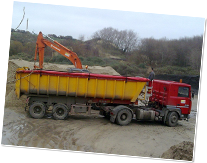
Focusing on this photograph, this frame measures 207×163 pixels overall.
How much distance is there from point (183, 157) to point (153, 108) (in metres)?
4.42

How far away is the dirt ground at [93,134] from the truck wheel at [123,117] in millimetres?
278

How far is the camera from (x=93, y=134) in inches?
339

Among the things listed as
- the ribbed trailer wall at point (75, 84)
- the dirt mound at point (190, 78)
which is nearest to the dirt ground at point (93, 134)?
the ribbed trailer wall at point (75, 84)

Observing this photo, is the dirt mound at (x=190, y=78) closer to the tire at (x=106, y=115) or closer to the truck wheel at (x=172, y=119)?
the truck wheel at (x=172, y=119)

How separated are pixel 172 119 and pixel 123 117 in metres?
2.58

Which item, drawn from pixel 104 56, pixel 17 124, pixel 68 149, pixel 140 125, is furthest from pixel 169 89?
pixel 104 56

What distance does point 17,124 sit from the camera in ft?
29.7

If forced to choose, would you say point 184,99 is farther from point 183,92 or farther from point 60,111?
point 60,111

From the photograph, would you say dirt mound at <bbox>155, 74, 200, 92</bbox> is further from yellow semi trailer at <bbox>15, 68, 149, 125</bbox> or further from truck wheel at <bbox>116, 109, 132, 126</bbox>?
truck wheel at <bbox>116, 109, 132, 126</bbox>

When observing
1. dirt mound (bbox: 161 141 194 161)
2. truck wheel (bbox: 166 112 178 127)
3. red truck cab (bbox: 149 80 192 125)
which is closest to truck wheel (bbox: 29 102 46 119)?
dirt mound (bbox: 161 141 194 161)

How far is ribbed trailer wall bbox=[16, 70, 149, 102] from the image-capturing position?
32.5ft

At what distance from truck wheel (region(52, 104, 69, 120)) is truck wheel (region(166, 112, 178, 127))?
513cm

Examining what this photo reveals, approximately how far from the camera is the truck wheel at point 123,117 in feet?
33.1

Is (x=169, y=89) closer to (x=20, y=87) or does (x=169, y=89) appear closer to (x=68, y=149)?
(x=68, y=149)
